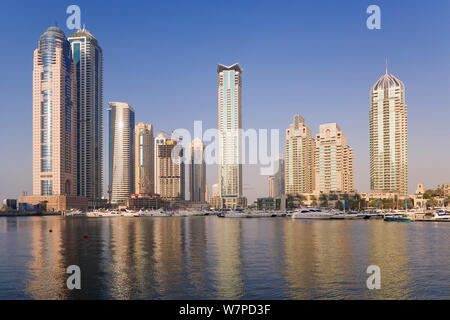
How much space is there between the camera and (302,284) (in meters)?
44.6

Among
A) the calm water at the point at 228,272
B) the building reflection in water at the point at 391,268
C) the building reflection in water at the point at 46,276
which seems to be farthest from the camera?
the building reflection in water at the point at 46,276

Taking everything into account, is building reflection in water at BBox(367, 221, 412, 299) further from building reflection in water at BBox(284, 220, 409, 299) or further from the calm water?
the calm water

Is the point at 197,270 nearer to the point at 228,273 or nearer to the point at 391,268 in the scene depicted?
the point at 228,273

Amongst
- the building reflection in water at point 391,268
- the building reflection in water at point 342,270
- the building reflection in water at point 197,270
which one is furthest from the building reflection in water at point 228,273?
the building reflection in water at point 391,268

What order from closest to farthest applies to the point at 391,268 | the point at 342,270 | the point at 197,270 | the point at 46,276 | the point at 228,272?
the point at 46,276
the point at 228,272
the point at 342,270
the point at 197,270
the point at 391,268

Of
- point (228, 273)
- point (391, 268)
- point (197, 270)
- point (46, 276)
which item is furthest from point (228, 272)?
point (46, 276)

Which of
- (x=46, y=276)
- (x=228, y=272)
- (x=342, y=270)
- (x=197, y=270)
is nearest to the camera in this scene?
(x=46, y=276)

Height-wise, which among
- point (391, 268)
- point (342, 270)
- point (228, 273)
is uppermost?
point (228, 273)

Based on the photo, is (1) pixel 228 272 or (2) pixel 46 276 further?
(1) pixel 228 272

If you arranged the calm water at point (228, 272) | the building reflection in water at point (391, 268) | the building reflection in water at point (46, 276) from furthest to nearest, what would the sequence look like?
the building reflection in water at point (46, 276)
the calm water at point (228, 272)
the building reflection in water at point (391, 268)

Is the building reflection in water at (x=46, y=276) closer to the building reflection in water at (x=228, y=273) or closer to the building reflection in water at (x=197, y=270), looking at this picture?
the building reflection in water at (x=197, y=270)

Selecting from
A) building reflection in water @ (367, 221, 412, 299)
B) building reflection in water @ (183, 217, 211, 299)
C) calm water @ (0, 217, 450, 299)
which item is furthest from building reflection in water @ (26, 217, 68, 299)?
building reflection in water @ (367, 221, 412, 299)

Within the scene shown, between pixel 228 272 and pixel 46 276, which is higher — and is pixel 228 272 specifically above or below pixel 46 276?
below
